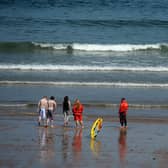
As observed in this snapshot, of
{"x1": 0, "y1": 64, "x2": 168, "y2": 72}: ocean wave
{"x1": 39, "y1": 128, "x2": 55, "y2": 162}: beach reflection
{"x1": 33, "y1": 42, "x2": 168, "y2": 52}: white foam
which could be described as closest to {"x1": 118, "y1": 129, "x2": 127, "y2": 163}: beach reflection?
{"x1": 39, "y1": 128, "x2": 55, "y2": 162}: beach reflection

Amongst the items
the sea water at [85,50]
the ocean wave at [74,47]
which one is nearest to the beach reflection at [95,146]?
the sea water at [85,50]

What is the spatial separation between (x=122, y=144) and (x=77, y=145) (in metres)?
1.51

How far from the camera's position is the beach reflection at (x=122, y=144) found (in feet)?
68.5

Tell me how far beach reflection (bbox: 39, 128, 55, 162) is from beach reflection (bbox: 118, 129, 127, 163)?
2089 millimetres

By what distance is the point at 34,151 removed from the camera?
833 inches

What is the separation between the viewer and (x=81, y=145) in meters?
22.3

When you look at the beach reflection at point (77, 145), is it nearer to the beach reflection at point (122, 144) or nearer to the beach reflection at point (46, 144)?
the beach reflection at point (46, 144)

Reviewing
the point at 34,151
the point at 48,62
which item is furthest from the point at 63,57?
the point at 34,151

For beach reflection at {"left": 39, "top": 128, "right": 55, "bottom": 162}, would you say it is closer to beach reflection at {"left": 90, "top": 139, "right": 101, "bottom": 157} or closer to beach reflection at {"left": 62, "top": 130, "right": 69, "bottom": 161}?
beach reflection at {"left": 62, "top": 130, "right": 69, "bottom": 161}

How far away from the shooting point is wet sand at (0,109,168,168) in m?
20.1

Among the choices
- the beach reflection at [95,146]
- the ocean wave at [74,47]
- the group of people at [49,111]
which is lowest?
the beach reflection at [95,146]

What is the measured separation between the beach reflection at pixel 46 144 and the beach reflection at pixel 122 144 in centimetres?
209

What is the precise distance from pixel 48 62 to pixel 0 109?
44.1 ft

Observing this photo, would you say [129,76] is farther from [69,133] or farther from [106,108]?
[69,133]
